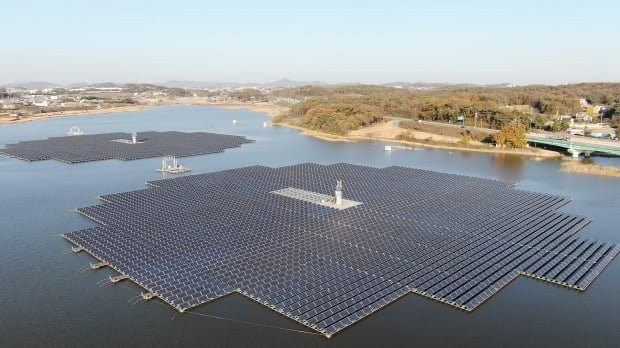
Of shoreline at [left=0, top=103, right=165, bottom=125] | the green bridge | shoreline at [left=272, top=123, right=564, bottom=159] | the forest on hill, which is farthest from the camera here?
shoreline at [left=0, top=103, right=165, bottom=125]

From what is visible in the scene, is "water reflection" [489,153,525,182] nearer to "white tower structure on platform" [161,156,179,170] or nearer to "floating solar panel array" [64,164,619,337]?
"floating solar panel array" [64,164,619,337]

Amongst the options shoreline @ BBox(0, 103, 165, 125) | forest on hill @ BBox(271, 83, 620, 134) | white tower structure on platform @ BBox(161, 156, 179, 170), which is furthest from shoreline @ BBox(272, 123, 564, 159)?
shoreline @ BBox(0, 103, 165, 125)

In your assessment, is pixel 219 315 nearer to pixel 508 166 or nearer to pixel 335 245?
pixel 335 245

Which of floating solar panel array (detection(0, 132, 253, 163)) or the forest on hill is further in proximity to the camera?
the forest on hill

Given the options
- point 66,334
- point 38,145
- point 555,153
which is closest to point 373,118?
point 555,153

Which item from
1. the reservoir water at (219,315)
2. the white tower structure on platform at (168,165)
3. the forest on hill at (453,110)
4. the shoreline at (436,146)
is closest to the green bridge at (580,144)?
the shoreline at (436,146)
